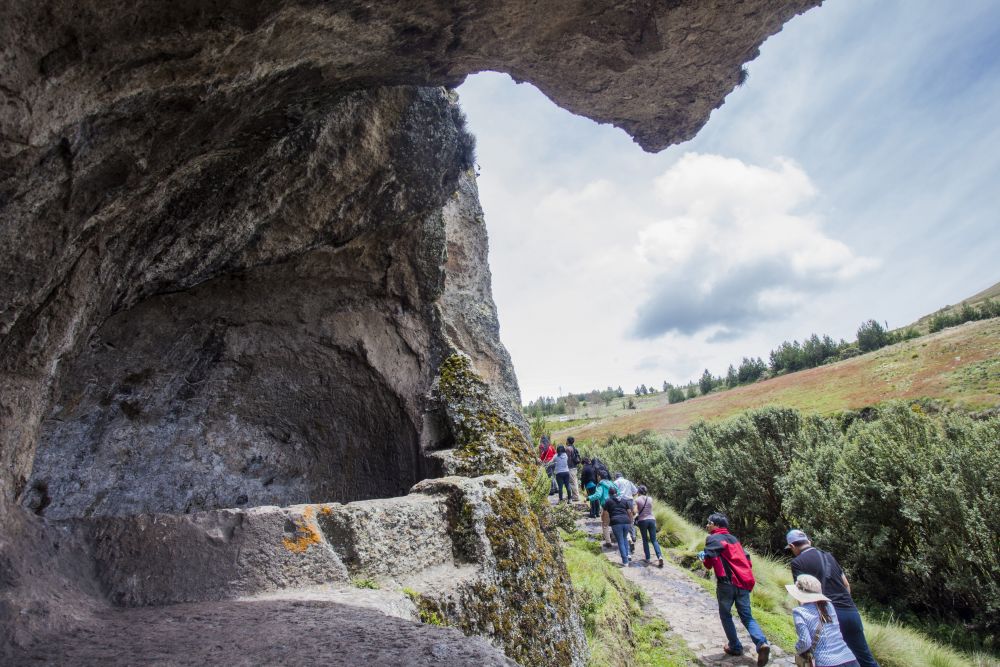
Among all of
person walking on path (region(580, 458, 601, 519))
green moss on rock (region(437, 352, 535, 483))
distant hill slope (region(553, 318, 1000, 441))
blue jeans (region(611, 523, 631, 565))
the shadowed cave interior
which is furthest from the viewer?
distant hill slope (region(553, 318, 1000, 441))

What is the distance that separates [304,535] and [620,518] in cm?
821

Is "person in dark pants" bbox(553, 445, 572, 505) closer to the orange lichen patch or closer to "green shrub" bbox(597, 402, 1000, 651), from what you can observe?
"green shrub" bbox(597, 402, 1000, 651)

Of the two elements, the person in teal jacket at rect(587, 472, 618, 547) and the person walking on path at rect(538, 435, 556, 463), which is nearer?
the person in teal jacket at rect(587, 472, 618, 547)

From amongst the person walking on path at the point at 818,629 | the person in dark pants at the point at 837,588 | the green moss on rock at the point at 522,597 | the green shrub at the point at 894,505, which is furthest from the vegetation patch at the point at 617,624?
the green shrub at the point at 894,505

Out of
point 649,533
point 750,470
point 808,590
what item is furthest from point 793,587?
point 750,470

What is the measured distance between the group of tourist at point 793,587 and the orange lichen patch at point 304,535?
4036mm

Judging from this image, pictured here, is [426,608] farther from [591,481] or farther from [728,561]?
[591,481]

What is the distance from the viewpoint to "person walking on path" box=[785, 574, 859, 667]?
4.88m

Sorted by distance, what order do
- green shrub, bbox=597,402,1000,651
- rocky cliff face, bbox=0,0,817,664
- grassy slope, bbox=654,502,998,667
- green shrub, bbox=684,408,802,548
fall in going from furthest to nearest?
1. green shrub, bbox=684,408,802,548
2. green shrub, bbox=597,402,1000,651
3. grassy slope, bbox=654,502,998,667
4. rocky cliff face, bbox=0,0,817,664

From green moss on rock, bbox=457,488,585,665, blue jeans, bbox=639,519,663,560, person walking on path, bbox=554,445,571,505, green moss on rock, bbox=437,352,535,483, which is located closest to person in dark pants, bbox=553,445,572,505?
person walking on path, bbox=554,445,571,505

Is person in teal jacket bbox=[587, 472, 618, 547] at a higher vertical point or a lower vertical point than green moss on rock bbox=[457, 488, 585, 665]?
lower

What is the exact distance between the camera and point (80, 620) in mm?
3309

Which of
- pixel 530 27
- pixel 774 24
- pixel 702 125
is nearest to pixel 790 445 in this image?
pixel 702 125

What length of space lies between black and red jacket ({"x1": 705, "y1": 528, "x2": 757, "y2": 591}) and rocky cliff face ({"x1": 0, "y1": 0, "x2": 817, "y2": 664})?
2.46 m
